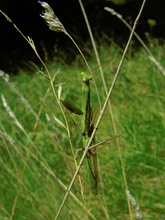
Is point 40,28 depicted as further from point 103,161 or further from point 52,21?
point 52,21

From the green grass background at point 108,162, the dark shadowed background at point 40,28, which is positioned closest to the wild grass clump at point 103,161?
the green grass background at point 108,162

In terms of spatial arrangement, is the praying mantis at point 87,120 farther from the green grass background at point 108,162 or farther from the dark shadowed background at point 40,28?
the dark shadowed background at point 40,28

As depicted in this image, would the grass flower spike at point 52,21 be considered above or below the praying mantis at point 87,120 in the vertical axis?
above

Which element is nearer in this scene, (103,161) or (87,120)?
(87,120)

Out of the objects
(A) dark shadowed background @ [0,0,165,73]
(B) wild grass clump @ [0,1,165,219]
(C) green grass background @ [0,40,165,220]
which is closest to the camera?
(B) wild grass clump @ [0,1,165,219]

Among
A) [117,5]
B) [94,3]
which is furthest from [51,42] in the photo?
[117,5]

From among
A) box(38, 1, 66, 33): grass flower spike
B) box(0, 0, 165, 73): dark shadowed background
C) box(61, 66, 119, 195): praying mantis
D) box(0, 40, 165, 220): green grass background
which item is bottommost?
box(0, 0, 165, 73): dark shadowed background

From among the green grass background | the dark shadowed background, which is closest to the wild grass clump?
the green grass background

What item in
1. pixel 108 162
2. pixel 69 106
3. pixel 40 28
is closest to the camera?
pixel 69 106

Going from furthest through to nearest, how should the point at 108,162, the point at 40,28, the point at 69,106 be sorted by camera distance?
the point at 40,28
the point at 108,162
the point at 69,106

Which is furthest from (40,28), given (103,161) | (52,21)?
(52,21)

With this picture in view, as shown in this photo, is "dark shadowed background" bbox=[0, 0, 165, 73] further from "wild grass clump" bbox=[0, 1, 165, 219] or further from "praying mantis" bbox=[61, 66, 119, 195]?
"praying mantis" bbox=[61, 66, 119, 195]
